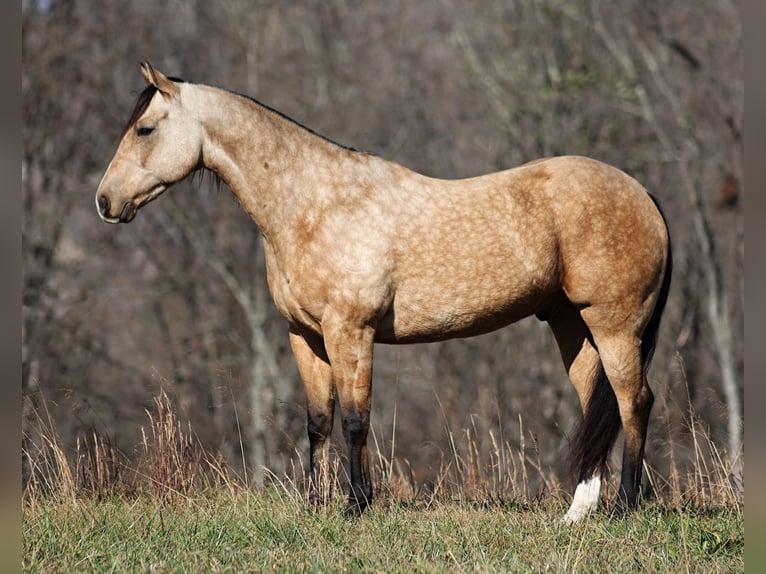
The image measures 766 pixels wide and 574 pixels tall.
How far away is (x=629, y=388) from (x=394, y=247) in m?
1.61

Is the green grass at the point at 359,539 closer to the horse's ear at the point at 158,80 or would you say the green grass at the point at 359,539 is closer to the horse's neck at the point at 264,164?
the horse's neck at the point at 264,164

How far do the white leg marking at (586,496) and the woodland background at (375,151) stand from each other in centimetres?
1019

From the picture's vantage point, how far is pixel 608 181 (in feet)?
17.1

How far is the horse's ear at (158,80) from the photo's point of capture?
4.68 meters

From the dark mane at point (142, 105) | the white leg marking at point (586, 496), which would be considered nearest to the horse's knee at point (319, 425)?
the white leg marking at point (586, 496)

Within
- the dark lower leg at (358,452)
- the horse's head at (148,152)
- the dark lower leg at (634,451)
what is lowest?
the dark lower leg at (634,451)

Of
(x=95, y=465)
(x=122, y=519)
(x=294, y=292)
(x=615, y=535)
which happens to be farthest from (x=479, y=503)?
(x=95, y=465)

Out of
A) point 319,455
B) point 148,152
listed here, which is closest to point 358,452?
point 319,455

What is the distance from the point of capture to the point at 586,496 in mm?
4980

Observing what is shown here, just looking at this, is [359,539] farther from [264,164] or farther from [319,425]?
[264,164]

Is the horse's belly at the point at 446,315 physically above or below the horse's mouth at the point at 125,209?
below

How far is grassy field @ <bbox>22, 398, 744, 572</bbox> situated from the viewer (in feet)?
11.5

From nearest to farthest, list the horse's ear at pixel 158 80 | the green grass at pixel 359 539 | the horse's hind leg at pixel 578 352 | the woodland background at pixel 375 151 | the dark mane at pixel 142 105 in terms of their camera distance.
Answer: the green grass at pixel 359 539 < the horse's ear at pixel 158 80 < the dark mane at pixel 142 105 < the horse's hind leg at pixel 578 352 < the woodland background at pixel 375 151

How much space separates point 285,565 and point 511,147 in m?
14.7
